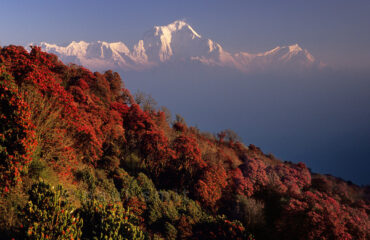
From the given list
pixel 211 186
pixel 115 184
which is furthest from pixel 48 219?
pixel 211 186

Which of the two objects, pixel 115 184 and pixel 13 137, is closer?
pixel 13 137

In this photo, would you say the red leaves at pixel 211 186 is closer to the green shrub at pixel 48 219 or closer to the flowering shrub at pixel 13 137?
the green shrub at pixel 48 219

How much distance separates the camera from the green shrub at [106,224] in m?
5.87

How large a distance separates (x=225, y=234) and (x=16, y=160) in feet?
25.7

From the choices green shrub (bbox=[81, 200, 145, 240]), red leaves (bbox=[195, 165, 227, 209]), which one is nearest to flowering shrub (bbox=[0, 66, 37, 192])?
green shrub (bbox=[81, 200, 145, 240])

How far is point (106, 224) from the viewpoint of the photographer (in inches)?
232

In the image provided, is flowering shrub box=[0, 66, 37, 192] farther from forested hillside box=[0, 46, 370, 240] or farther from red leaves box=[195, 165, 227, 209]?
red leaves box=[195, 165, 227, 209]

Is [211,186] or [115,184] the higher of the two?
[211,186]

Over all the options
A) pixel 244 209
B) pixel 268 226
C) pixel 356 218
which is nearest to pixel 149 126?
pixel 244 209

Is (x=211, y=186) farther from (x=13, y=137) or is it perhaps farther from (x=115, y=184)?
(x=13, y=137)

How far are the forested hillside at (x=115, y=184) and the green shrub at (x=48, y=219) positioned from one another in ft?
0.08

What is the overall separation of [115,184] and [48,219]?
24.0 ft

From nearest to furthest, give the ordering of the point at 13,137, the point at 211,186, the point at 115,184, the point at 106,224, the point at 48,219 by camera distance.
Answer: the point at 48,219, the point at 106,224, the point at 13,137, the point at 115,184, the point at 211,186

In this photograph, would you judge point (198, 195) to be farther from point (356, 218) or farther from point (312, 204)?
point (356, 218)
